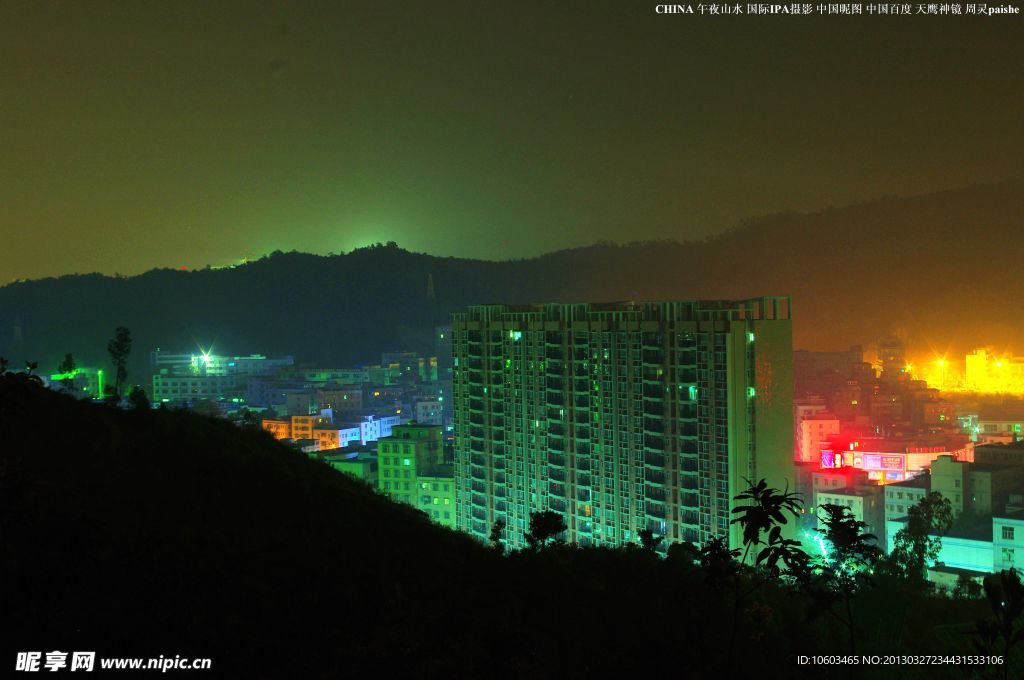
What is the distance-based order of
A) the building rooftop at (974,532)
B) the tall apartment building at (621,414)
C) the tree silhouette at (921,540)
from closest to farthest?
the tree silhouette at (921,540), the tall apartment building at (621,414), the building rooftop at (974,532)

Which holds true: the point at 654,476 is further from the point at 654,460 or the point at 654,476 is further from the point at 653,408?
the point at 653,408

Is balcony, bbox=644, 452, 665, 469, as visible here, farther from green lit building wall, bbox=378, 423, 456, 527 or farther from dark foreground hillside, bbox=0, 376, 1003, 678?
dark foreground hillside, bbox=0, 376, 1003, 678

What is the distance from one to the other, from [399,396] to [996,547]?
19.8m

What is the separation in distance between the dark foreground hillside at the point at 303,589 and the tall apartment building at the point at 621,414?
5488 millimetres

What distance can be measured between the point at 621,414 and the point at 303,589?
8.14 meters

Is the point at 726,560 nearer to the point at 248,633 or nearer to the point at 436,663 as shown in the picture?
the point at 436,663

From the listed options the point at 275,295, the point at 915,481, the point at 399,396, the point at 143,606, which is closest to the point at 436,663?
the point at 143,606

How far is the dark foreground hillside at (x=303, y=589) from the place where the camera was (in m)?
2.76

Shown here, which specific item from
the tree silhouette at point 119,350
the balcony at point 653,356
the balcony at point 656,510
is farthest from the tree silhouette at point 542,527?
the balcony at point 653,356

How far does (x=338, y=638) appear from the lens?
2865 millimetres

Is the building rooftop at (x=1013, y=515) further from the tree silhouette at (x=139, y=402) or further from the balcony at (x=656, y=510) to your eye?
the tree silhouette at (x=139, y=402)

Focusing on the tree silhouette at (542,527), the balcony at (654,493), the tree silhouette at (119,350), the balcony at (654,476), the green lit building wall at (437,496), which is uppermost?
the tree silhouette at (119,350)

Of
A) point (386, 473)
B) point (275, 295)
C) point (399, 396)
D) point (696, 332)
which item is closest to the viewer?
point (696, 332)

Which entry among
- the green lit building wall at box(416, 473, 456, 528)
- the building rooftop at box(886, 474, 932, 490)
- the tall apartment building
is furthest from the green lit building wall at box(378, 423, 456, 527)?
the building rooftop at box(886, 474, 932, 490)
